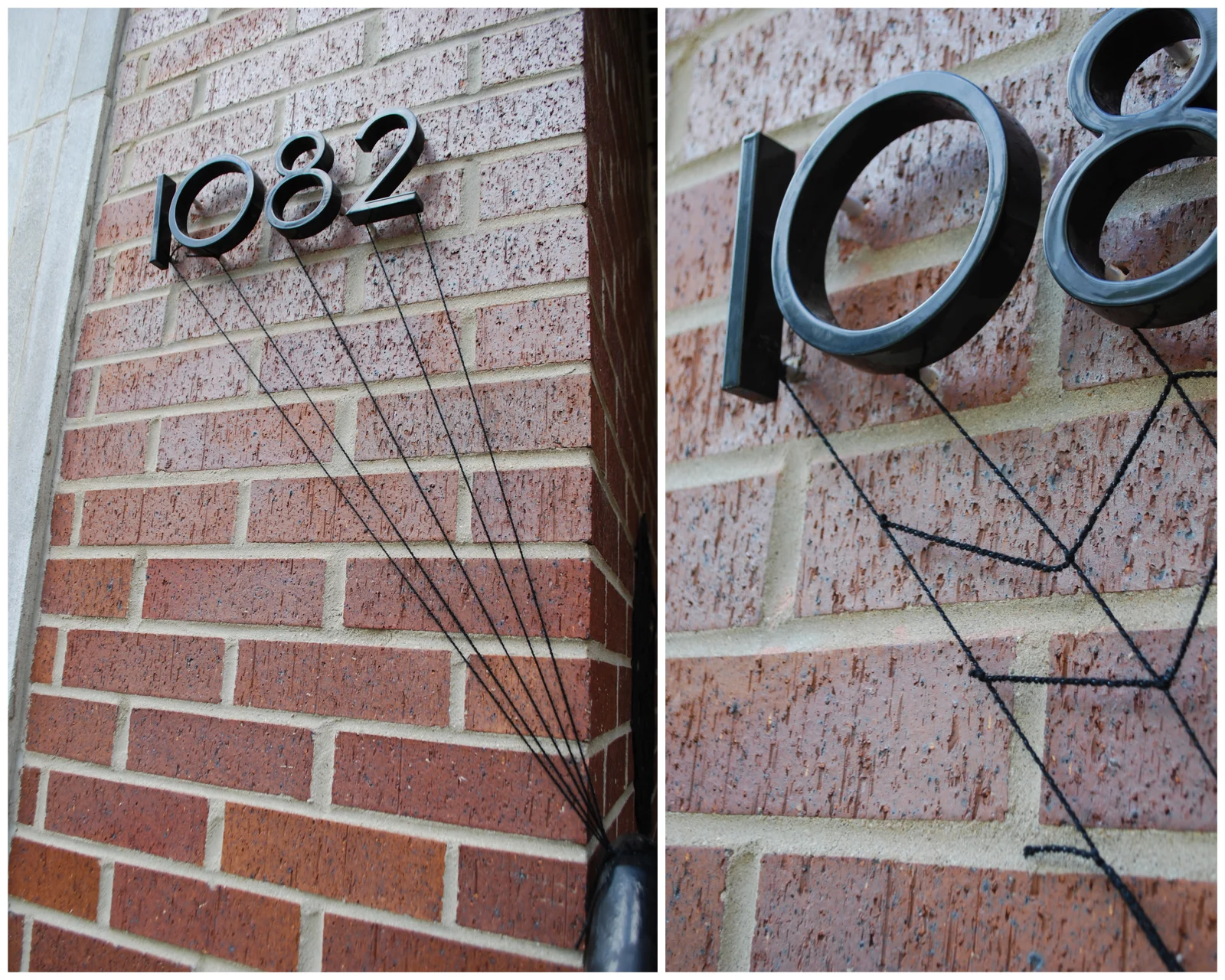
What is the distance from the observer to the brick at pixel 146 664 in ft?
2.84

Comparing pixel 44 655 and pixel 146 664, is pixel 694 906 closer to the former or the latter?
pixel 146 664

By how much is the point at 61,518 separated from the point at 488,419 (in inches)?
23.6

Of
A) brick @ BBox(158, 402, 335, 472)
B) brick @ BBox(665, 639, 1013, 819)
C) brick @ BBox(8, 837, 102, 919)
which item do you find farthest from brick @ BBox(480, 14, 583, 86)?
brick @ BBox(8, 837, 102, 919)

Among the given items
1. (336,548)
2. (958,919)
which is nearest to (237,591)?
(336,548)

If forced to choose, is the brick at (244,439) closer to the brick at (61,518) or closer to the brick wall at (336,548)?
the brick wall at (336,548)

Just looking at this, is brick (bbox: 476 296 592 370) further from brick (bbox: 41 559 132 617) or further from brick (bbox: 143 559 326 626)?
brick (bbox: 41 559 132 617)

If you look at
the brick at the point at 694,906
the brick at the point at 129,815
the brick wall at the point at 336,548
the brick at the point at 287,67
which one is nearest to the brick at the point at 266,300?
the brick wall at the point at 336,548

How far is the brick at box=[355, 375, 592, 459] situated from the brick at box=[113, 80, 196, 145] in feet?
1.70

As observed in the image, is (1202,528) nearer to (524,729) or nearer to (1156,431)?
(1156,431)

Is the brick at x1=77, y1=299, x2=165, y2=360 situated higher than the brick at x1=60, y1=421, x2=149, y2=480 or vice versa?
the brick at x1=77, y1=299, x2=165, y2=360

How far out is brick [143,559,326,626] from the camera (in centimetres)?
83

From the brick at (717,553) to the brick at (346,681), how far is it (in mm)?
Answer: 224

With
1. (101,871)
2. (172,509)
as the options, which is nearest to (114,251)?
(172,509)

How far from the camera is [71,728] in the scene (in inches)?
36.8
